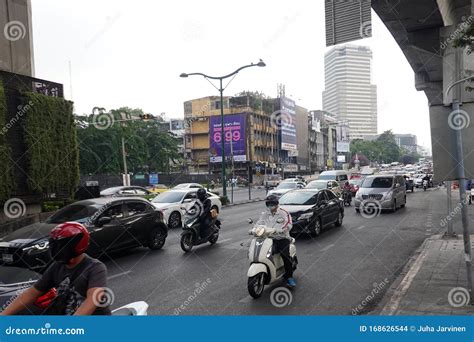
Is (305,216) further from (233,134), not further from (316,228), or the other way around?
(233,134)

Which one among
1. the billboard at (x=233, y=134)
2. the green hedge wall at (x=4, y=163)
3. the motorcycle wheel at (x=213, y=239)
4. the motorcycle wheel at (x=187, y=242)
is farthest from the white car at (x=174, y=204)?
the billboard at (x=233, y=134)

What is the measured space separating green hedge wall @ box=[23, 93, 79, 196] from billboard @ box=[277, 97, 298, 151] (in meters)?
64.8

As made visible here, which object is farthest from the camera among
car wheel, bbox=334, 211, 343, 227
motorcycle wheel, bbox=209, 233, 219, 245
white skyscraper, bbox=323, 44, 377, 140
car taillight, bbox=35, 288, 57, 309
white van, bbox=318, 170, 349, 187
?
white skyscraper, bbox=323, 44, 377, 140

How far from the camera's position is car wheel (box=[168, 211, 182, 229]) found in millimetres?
16477

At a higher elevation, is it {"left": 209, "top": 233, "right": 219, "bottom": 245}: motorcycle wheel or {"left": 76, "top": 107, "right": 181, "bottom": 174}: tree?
{"left": 76, "top": 107, "right": 181, "bottom": 174}: tree

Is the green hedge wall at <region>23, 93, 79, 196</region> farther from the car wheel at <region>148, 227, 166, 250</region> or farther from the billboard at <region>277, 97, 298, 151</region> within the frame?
the billboard at <region>277, 97, 298, 151</region>

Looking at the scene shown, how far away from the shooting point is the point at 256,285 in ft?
23.0

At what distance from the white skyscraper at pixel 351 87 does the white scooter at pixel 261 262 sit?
5564 cm

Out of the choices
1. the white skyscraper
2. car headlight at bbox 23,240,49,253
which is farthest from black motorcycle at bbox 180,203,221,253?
the white skyscraper

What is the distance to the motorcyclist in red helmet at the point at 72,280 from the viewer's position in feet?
9.96

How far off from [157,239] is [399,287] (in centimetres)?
677

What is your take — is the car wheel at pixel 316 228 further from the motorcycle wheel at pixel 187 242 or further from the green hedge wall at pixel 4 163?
the green hedge wall at pixel 4 163

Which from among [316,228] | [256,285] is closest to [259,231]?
[256,285]

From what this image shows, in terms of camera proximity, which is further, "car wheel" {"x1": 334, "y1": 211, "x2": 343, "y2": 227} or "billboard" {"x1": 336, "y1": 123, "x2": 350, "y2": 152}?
"billboard" {"x1": 336, "y1": 123, "x2": 350, "y2": 152}
